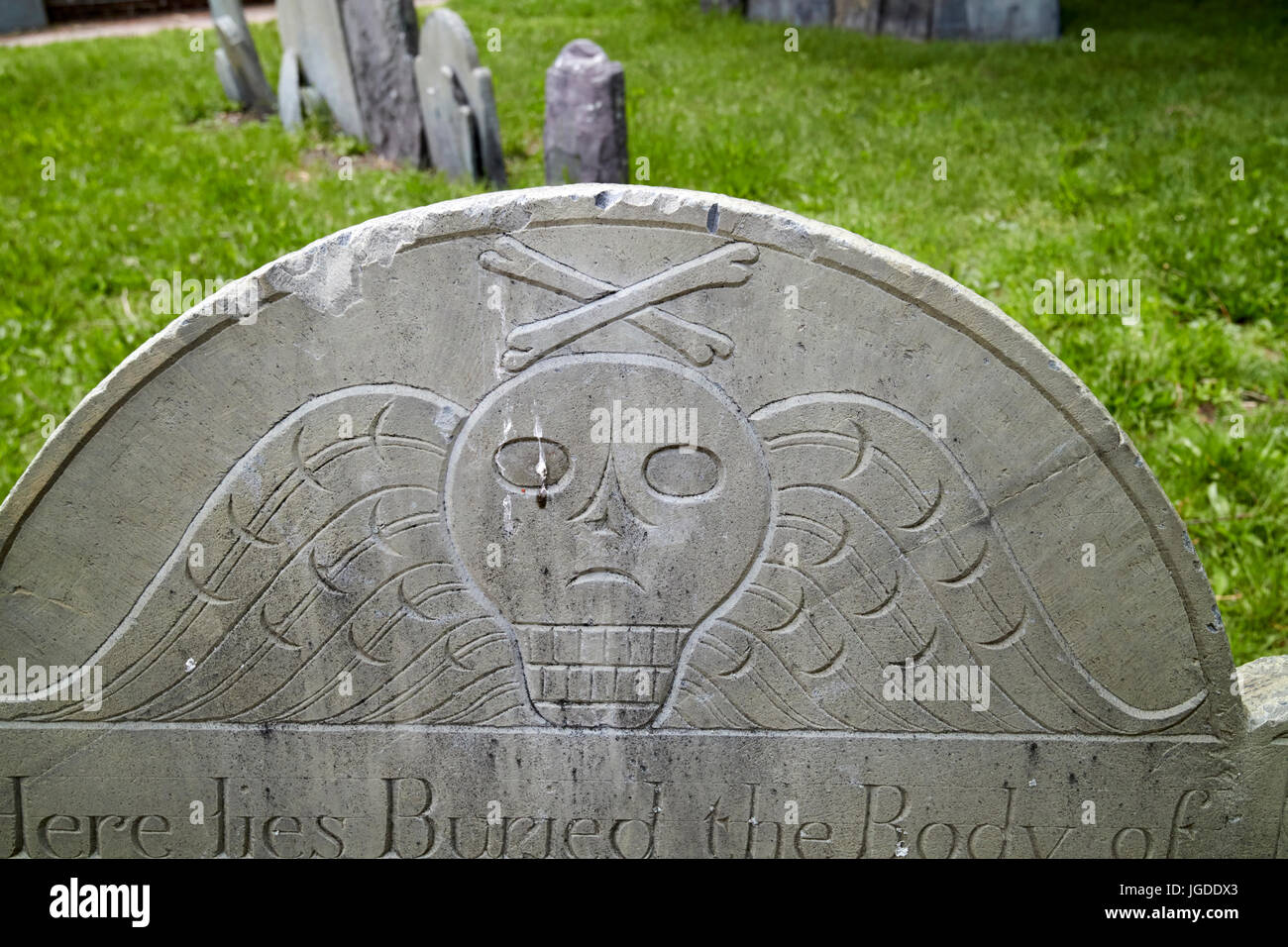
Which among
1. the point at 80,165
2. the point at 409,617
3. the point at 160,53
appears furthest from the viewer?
the point at 160,53

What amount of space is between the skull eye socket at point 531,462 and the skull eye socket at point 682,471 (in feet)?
0.47

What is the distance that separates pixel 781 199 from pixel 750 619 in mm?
3997

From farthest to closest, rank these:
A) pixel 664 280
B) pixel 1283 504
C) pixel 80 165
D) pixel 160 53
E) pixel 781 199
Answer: pixel 160 53, pixel 80 165, pixel 781 199, pixel 1283 504, pixel 664 280

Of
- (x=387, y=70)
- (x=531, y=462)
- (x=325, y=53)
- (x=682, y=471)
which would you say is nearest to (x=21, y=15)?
(x=325, y=53)

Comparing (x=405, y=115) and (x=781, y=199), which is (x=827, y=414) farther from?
(x=405, y=115)

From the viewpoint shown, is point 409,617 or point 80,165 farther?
point 80,165

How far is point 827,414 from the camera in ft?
5.93

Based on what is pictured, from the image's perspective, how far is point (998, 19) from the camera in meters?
8.42

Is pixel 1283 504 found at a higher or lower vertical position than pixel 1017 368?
lower

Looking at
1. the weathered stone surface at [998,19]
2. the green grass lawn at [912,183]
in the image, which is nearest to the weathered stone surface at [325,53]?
the green grass lawn at [912,183]

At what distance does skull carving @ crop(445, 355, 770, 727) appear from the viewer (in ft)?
5.93
